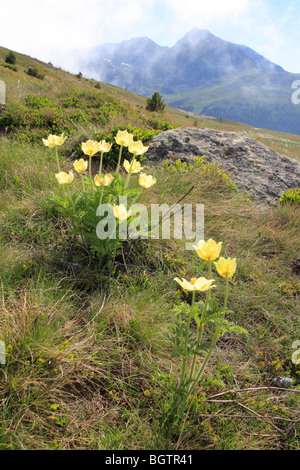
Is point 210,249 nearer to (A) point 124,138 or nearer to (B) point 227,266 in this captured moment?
(B) point 227,266

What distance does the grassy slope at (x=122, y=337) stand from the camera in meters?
1.53

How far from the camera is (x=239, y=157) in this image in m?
5.51

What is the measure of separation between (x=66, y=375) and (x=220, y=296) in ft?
5.03

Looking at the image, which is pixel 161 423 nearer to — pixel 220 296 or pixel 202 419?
pixel 202 419

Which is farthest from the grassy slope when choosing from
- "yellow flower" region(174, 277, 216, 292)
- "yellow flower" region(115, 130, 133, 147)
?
"yellow flower" region(115, 130, 133, 147)

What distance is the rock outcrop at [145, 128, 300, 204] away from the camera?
4.91 metres

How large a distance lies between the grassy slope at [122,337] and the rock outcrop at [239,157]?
146 centimetres

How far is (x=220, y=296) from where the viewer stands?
8.75 feet

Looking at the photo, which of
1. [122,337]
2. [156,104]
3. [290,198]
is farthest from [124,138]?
[156,104]

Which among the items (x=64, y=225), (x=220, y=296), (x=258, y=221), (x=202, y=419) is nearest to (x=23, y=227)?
(x=64, y=225)

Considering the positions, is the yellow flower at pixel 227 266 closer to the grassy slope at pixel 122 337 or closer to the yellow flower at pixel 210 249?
the yellow flower at pixel 210 249

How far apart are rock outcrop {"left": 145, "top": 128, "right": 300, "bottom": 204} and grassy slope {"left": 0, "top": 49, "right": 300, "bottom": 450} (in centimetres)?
146

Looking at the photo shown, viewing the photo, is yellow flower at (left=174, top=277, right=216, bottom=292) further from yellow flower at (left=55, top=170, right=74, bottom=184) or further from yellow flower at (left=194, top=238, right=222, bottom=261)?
yellow flower at (left=55, top=170, right=74, bottom=184)

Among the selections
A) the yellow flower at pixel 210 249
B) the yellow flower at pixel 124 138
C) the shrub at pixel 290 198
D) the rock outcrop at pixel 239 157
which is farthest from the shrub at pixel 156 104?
the yellow flower at pixel 210 249
